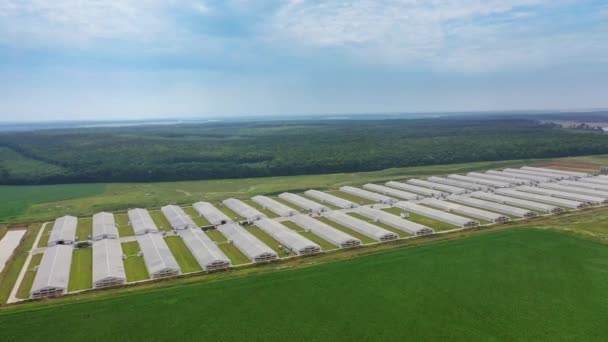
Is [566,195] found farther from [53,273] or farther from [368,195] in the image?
[53,273]

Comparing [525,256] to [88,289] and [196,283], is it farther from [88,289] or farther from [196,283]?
[88,289]

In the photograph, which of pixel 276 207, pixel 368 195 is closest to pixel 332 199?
pixel 368 195

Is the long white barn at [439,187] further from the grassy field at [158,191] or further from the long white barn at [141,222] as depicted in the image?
the long white barn at [141,222]

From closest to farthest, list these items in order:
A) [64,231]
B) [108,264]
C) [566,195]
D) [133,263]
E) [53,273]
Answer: [53,273] < [108,264] < [133,263] < [64,231] < [566,195]

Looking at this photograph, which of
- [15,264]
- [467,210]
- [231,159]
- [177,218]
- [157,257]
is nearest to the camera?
[157,257]

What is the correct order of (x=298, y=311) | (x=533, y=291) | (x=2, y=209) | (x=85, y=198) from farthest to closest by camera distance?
(x=85, y=198), (x=2, y=209), (x=533, y=291), (x=298, y=311)

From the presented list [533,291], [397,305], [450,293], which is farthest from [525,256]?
[397,305]

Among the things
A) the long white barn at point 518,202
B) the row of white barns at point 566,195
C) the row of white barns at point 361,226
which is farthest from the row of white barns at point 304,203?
the row of white barns at point 566,195
